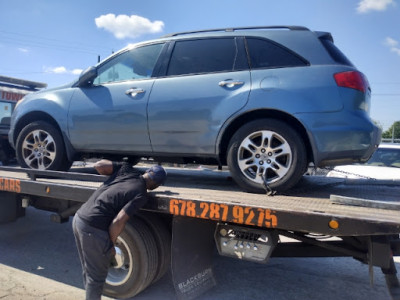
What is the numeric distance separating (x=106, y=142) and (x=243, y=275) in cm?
221

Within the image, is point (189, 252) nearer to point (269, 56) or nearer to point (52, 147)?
point (269, 56)

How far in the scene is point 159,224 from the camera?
11.5 feet

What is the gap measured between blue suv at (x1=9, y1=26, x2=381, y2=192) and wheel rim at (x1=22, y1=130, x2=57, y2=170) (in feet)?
0.04

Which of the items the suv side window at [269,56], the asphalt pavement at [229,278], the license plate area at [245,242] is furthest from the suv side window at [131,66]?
the asphalt pavement at [229,278]

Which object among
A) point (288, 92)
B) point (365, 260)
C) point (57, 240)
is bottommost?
point (57, 240)

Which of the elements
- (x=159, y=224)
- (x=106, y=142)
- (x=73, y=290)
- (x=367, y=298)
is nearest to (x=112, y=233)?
(x=159, y=224)

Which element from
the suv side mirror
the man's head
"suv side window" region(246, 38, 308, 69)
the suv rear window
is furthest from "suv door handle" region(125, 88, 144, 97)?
the suv rear window

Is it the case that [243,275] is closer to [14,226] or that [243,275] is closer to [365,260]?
[365,260]

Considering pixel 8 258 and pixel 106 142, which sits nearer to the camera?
pixel 106 142

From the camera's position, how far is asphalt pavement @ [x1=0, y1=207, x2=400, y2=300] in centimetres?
371

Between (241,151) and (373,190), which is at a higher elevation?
(241,151)

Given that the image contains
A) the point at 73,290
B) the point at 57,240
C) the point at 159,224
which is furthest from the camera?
the point at 57,240

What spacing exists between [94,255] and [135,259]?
454 mm

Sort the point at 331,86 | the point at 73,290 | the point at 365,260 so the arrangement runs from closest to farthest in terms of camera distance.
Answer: the point at 365,260
the point at 331,86
the point at 73,290
